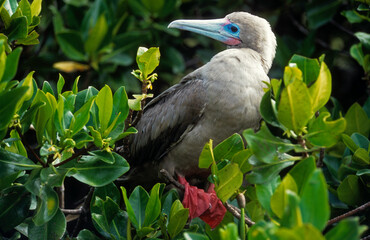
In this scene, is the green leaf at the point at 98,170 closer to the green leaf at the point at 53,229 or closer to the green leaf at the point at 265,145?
the green leaf at the point at 53,229

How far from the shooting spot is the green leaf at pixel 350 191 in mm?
3395

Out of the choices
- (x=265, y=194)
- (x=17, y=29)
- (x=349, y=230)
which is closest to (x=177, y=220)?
(x=265, y=194)

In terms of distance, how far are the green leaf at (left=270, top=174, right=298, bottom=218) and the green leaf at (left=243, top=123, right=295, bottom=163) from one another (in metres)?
0.30

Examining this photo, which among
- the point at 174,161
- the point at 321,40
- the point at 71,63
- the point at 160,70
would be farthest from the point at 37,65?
the point at 321,40

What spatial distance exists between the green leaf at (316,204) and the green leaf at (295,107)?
1.86ft

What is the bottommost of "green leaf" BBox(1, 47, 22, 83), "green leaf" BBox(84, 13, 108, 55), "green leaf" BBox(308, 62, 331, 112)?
"green leaf" BBox(84, 13, 108, 55)

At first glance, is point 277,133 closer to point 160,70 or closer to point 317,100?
point 160,70

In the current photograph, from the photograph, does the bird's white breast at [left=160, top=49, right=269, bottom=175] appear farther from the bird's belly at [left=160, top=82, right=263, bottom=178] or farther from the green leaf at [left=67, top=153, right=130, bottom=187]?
the green leaf at [left=67, top=153, right=130, bottom=187]

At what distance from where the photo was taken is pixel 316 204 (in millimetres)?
1856

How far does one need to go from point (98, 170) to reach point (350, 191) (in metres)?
1.60

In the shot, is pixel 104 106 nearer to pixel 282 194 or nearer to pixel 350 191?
pixel 282 194

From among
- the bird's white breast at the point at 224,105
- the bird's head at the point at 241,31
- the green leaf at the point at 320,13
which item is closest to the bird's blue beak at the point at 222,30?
the bird's head at the point at 241,31

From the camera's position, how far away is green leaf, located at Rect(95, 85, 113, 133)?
284 cm

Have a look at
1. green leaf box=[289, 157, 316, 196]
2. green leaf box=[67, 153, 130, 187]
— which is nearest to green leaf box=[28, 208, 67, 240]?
green leaf box=[67, 153, 130, 187]
